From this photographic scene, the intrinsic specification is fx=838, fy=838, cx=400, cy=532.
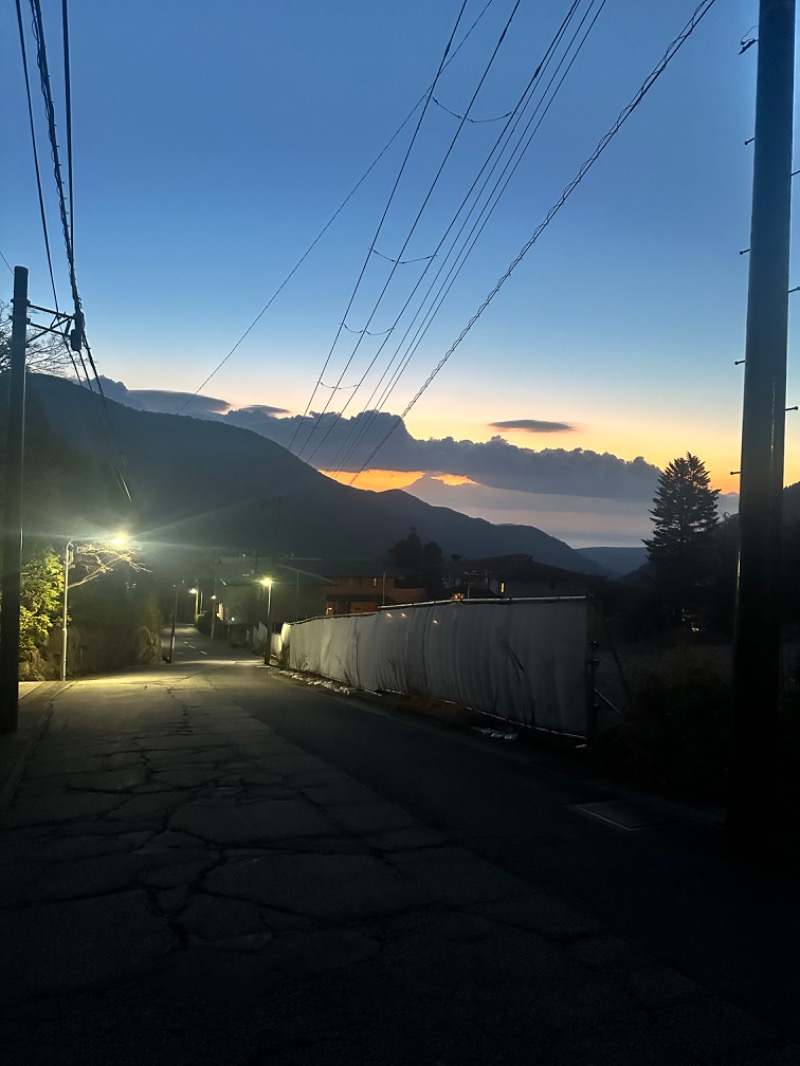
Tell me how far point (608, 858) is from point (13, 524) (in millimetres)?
12848

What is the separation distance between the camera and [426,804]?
8.79 meters

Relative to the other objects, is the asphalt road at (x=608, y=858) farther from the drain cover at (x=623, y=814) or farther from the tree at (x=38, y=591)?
the tree at (x=38, y=591)

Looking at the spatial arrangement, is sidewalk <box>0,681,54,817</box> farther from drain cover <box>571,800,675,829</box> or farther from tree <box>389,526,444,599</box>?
tree <box>389,526,444,599</box>

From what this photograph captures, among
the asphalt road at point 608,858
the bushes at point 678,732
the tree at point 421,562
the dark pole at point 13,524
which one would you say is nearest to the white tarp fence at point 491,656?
the asphalt road at point 608,858

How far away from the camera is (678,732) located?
9727 millimetres

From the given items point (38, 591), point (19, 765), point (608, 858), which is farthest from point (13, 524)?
point (38, 591)

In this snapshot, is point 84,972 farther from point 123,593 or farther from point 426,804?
point 123,593

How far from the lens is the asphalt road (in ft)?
15.8

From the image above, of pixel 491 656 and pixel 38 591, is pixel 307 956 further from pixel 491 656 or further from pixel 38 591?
pixel 38 591

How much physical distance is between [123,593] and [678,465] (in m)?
54.3

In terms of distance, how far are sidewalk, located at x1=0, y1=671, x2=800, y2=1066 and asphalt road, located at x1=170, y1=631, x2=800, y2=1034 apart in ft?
0.85

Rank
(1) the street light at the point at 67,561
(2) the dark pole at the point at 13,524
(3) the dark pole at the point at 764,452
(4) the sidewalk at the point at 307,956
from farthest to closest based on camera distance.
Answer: (1) the street light at the point at 67,561
(2) the dark pole at the point at 13,524
(3) the dark pole at the point at 764,452
(4) the sidewalk at the point at 307,956

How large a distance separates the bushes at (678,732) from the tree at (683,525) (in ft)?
204

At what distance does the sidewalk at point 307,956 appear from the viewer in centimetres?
390
